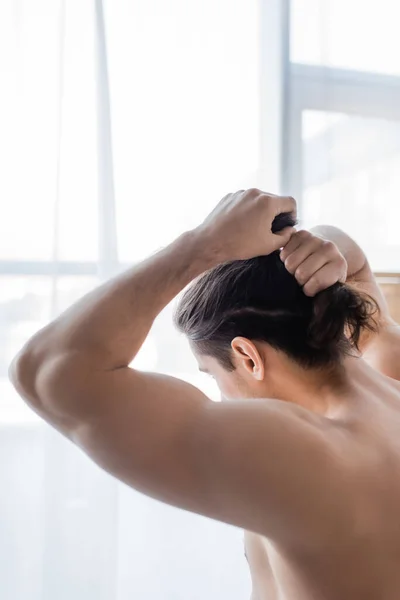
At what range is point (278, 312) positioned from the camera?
3.20 ft

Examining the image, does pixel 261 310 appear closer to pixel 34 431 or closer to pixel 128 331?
pixel 128 331

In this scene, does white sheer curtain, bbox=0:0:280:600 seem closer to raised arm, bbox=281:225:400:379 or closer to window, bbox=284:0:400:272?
window, bbox=284:0:400:272

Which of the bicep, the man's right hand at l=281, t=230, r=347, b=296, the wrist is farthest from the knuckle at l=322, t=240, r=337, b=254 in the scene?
the bicep

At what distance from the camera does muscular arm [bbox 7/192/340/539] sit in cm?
75

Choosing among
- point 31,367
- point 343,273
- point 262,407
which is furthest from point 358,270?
point 31,367

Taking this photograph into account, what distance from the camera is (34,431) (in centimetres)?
154

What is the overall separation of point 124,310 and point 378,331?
58 cm

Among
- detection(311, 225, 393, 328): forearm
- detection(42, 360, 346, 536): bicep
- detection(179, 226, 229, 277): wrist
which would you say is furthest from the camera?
detection(311, 225, 393, 328): forearm

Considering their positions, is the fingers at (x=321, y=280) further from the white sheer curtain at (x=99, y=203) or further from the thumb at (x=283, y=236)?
the white sheer curtain at (x=99, y=203)

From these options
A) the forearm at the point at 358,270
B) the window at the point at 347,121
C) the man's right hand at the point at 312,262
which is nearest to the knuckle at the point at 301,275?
the man's right hand at the point at 312,262

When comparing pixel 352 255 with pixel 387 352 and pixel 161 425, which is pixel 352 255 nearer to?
pixel 387 352

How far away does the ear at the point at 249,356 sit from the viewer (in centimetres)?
98

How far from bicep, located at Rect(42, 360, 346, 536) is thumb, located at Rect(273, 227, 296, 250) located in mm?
255

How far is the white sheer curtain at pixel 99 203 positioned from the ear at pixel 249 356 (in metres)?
0.66
